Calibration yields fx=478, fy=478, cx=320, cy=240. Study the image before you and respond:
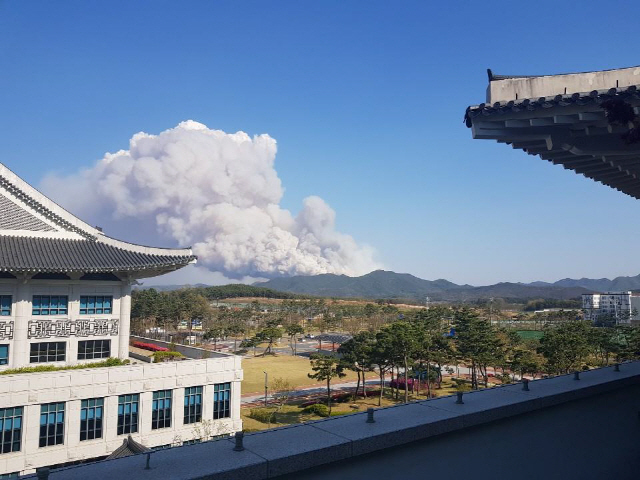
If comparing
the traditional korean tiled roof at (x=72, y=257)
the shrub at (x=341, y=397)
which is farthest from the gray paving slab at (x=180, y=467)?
the shrub at (x=341, y=397)

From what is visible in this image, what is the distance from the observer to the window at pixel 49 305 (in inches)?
656

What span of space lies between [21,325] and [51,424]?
12.5ft

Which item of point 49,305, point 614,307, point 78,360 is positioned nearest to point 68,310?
point 49,305

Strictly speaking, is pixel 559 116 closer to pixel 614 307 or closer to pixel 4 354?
pixel 4 354

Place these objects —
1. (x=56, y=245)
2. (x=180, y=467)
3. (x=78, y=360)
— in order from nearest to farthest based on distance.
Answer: (x=180, y=467) → (x=78, y=360) → (x=56, y=245)

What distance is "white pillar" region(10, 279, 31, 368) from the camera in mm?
16000

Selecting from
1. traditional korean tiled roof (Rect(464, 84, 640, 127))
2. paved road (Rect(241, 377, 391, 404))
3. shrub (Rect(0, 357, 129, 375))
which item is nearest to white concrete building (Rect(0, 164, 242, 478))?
shrub (Rect(0, 357, 129, 375))

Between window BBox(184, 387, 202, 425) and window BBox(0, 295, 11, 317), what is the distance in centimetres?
653

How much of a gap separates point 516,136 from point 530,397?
277cm

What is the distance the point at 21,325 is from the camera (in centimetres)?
1616

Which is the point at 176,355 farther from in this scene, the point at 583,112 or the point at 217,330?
the point at 217,330

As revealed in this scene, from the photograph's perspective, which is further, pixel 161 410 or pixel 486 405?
pixel 161 410

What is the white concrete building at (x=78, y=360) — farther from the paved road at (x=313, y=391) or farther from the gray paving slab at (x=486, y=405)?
the gray paving slab at (x=486, y=405)

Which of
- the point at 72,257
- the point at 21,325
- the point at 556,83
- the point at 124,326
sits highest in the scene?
the point at 556,83
